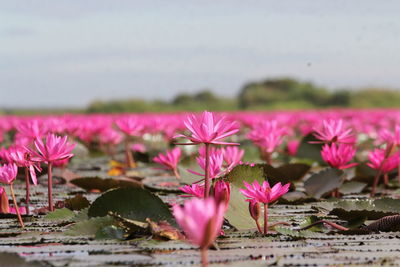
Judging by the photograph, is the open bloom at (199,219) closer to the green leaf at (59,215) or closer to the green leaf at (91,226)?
the green leaf at (91,226)

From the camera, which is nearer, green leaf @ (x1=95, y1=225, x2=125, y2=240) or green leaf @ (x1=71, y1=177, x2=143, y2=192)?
green leaf @ (x1=95, y1=225, x2=125, y2=240)

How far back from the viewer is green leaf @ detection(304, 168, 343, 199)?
3.04 metres

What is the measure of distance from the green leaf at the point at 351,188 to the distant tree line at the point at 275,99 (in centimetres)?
3370

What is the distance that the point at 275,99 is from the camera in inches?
1618

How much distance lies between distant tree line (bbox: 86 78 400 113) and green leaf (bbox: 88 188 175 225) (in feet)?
114

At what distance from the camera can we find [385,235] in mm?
2119

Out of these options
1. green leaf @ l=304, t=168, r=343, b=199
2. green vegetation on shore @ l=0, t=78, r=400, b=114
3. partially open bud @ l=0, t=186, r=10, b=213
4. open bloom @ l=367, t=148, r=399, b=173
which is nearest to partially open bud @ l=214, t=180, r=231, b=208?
partially open bud @ l=0, t=186, r=10, b=213

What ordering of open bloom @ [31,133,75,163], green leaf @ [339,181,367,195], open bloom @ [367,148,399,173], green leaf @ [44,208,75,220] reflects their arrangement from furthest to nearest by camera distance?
1. green leaf @ [339,181,367,195]
2. open bloom @ [367,148,399,173]
3. green leaf @ [44,208,75,220]
4. open bloom @ [31,133,75,163]

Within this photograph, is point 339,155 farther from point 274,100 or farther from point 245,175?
point 274,100

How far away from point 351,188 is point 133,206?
5.38 feet

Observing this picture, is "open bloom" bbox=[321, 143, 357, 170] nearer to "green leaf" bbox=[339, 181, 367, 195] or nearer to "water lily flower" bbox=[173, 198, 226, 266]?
"green leaf" bbox=[339, 181, 367, 195]

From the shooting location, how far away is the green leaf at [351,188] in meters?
3.38

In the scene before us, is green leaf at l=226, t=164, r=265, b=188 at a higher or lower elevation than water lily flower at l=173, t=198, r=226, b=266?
lower

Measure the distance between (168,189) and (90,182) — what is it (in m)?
0.42
